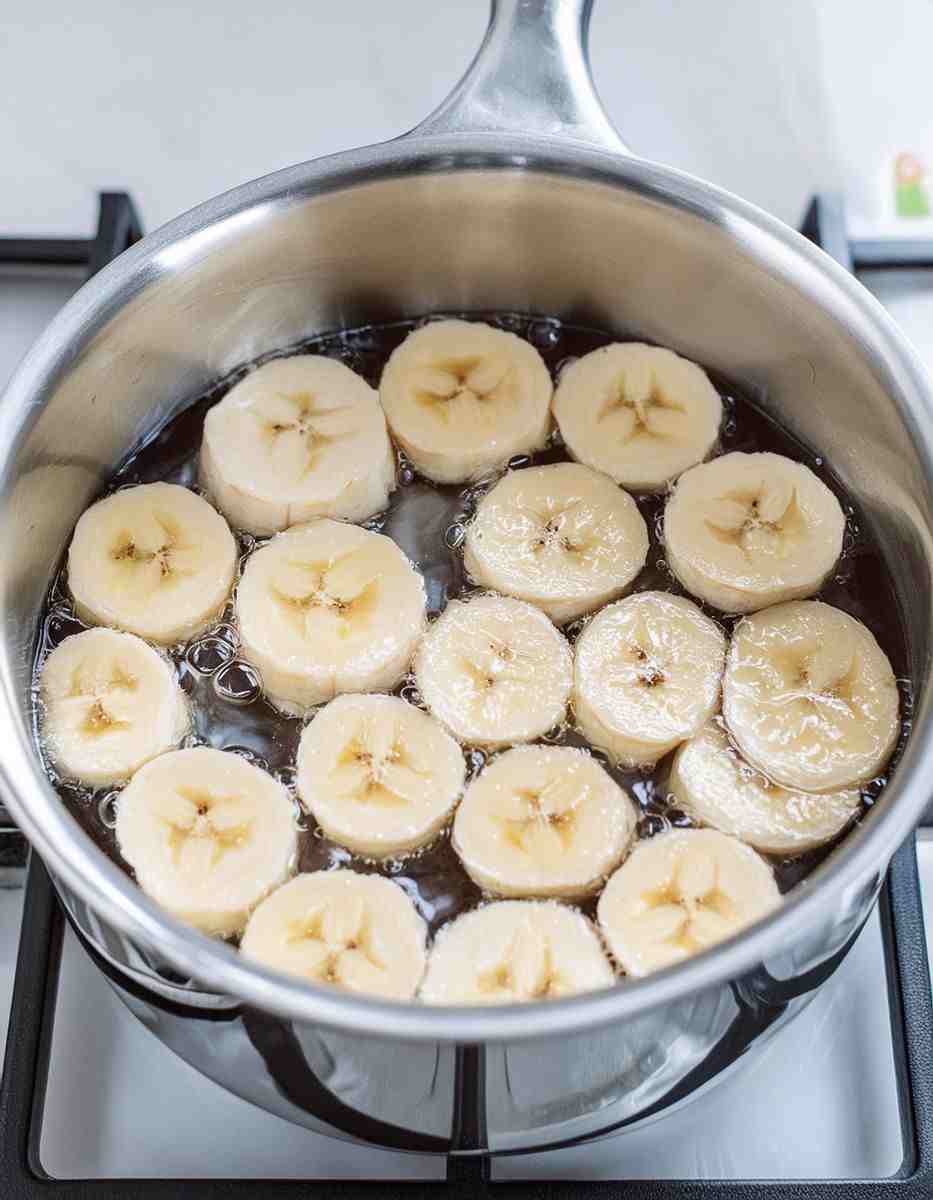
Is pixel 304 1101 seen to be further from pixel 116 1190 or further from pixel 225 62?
pixel 225 62

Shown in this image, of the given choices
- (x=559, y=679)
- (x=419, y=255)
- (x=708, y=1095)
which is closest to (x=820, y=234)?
(x=419, y=255)

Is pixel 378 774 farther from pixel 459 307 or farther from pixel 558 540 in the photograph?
pixel 459 307

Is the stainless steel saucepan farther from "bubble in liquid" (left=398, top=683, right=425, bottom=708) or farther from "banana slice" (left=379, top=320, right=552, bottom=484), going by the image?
"bubble in liquid" (left=398, top=683, right=425, bottom=708)

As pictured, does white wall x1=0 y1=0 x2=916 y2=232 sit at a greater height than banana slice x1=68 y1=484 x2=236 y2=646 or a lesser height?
greater

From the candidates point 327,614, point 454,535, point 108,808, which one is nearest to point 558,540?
point 454,535

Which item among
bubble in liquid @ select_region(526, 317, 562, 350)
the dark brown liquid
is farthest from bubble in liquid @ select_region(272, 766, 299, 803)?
bubble in liquid @ select_region(526, 317, 562, 350)

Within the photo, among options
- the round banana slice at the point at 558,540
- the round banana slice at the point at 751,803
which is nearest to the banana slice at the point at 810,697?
the round banana slice at the point at 751,803

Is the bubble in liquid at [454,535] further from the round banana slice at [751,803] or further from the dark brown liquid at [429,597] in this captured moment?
the round banana slice at [751,803]
